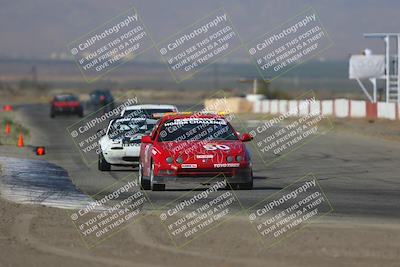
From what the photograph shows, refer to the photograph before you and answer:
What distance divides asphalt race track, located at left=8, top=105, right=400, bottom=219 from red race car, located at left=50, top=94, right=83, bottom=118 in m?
25.6

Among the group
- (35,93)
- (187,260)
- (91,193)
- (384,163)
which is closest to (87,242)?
(187,260)

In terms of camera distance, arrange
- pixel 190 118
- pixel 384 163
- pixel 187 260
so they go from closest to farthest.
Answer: pixel 187 260, pixel 190 118, pixel 384 163

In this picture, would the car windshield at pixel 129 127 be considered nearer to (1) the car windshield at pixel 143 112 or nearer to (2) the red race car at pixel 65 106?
(1) the car windshield at pixel 143 112

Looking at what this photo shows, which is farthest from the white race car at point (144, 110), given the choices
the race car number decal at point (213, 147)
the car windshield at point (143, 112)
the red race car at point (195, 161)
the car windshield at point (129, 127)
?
the race car number decal at point (213, 147)

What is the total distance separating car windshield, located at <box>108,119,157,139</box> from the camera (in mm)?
23328

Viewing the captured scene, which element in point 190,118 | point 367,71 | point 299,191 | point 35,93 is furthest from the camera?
point 35,93

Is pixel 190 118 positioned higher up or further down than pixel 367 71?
higher up

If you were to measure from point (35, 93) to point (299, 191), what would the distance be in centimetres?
→ 13252

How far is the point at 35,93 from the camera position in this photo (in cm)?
14775

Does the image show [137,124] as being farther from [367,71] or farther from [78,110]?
[78,110]

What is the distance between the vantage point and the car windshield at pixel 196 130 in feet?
60.2

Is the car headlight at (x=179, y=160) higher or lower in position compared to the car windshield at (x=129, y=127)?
higher

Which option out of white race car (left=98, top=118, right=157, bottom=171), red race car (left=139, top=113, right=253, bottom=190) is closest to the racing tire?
red race car (left=139, top=113, right=253, bottom=190)

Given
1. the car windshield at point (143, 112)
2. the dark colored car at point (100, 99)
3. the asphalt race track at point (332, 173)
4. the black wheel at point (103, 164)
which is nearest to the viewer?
the asphalt race track at point (332, 173)
